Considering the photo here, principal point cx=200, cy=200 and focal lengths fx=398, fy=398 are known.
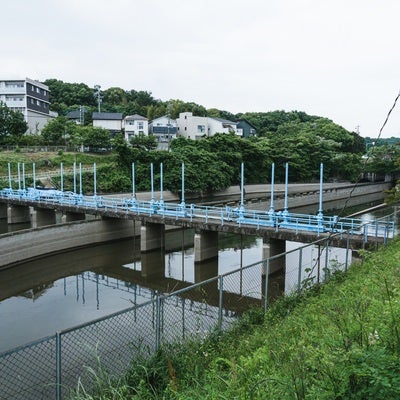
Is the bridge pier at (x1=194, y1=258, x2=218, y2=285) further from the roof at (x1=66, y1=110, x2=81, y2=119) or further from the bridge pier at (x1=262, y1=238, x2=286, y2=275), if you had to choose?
the roof at (x1=66, y1=110, x2=81, y2=119)

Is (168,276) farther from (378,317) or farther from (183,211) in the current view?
(378,317)

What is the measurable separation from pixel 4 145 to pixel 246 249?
4764cm

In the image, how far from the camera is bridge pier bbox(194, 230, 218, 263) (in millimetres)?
24531

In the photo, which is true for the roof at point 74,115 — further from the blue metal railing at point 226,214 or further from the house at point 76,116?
the blue metal railing at point 226,214

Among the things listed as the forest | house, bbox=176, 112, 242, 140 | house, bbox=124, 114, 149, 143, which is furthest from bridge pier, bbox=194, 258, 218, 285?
house, bbox=176, 112, 242, 140

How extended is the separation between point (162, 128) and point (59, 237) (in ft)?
186

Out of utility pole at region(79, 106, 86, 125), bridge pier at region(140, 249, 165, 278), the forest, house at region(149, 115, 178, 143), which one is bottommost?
bridge pier at region(140, 249, 165, 278)

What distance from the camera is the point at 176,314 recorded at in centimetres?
1346

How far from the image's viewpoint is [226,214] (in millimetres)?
27250

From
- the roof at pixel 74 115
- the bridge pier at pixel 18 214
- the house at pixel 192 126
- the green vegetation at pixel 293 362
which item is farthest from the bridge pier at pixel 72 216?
the roof at pixel 74 115

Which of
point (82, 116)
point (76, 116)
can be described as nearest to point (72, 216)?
point (82, 116)

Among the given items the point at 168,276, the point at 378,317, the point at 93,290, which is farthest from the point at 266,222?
the point at 378,317

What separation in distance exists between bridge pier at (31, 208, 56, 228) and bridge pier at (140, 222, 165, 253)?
41.6 feet

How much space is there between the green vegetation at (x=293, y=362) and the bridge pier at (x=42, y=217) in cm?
3006
